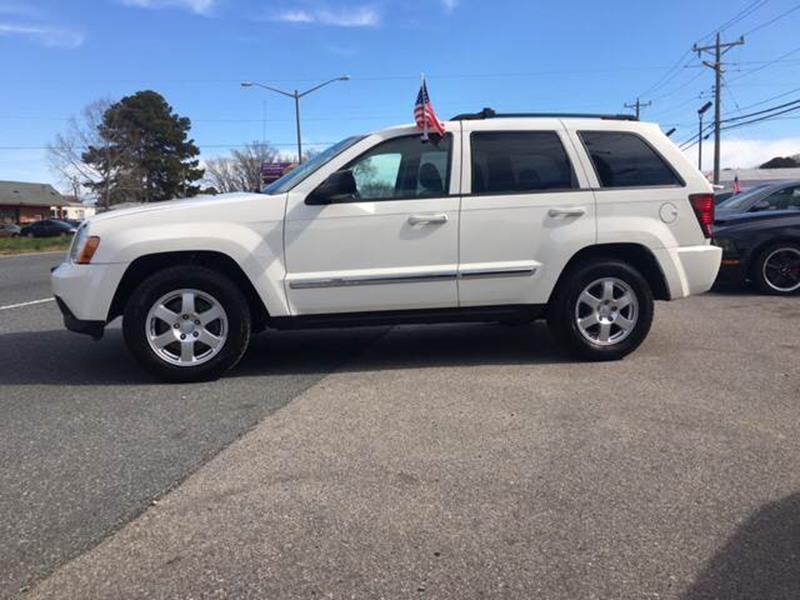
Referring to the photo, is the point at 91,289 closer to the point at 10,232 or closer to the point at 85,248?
the point at 85,248

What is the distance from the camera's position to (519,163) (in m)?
5.57

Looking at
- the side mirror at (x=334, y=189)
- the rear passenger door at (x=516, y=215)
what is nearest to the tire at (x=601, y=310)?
the rear passenger door at (x=516, y=215)

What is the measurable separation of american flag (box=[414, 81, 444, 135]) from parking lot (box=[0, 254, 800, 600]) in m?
1.86

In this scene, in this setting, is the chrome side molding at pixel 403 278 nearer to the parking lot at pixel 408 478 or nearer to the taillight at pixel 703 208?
the parking lot at pixel 408 478

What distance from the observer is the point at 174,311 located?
5.17 m

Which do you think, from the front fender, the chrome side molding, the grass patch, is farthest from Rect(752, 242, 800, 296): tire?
the grass patch

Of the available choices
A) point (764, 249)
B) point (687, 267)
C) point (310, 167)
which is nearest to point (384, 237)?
point (310, 167)

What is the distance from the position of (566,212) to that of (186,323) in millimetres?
2984

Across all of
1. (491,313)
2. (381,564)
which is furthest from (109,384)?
(381,564)

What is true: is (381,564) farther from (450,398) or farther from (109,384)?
(109,384)

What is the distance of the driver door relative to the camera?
205 inches

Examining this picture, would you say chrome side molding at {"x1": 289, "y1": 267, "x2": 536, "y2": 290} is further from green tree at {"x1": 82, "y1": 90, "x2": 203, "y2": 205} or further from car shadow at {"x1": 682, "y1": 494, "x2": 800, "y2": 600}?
green tree at {"x1": 82, "y1": 90, "x2": 203, "y2": 205}

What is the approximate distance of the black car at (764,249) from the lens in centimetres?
913

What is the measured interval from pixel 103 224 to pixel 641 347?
4.48 m
